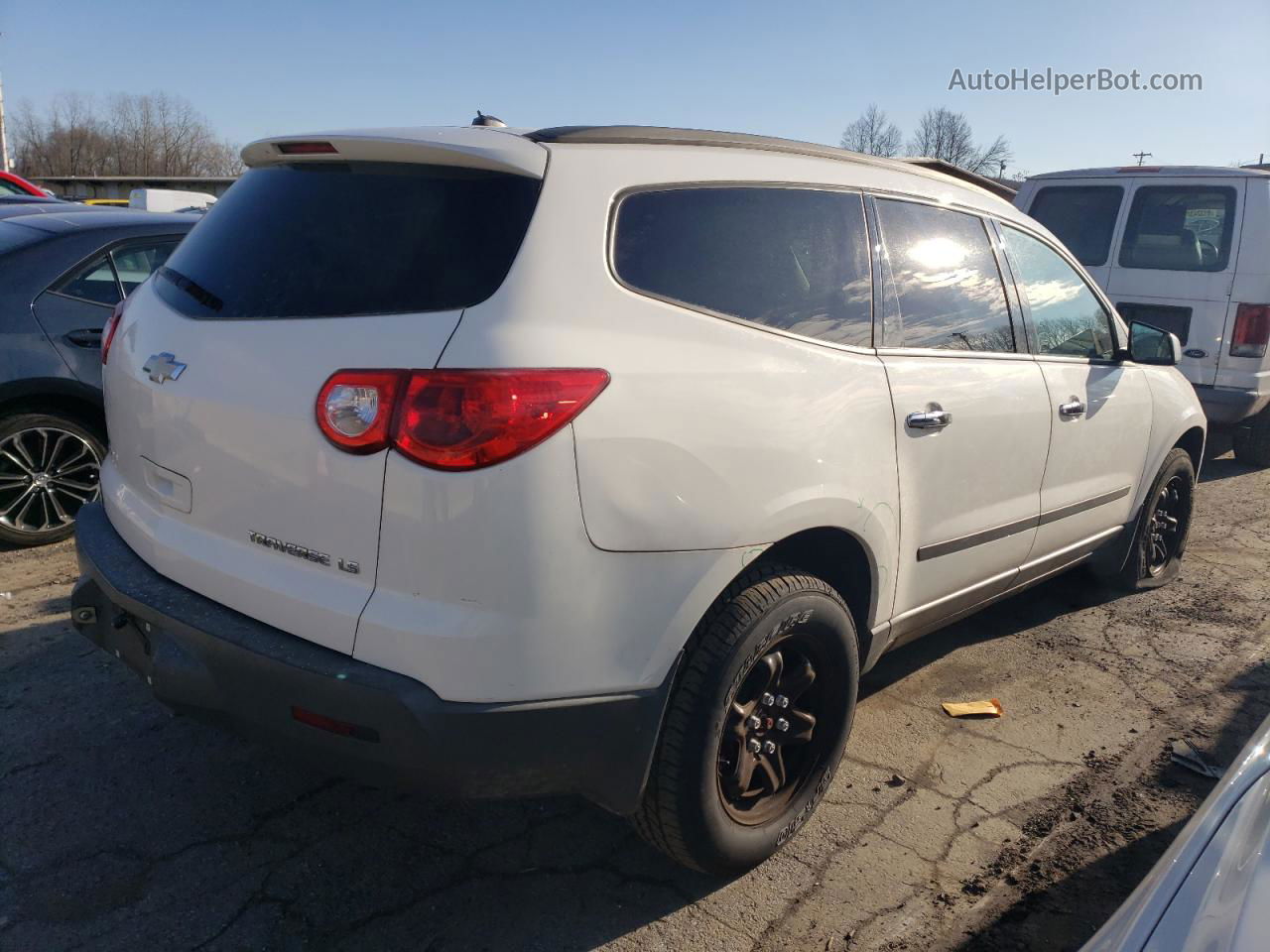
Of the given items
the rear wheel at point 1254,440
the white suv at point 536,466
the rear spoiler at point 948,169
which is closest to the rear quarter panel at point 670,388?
the white suv at point 536,466

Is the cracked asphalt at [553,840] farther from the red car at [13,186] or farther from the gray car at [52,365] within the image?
the red car at [13,186]

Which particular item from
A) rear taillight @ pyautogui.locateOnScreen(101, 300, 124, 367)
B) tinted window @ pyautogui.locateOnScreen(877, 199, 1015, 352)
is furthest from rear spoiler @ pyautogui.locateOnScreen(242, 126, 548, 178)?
tinted window @ pyautogui.locateOnScreen(877, 199, 1015, 352)

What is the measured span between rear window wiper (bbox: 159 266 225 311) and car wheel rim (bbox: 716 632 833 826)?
63.4 inches

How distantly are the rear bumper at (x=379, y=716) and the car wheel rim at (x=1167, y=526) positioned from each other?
3773 millimetres

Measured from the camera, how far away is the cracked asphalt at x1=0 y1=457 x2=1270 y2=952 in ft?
8.13

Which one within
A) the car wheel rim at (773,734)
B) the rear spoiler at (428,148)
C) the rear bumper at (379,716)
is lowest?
the car wheel rim at (773,734)

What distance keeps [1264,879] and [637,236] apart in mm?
1729

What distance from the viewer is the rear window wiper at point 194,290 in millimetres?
2510

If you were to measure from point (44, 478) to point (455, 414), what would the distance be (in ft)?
12.0

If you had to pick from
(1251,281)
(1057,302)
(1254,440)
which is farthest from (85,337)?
(1254,440)

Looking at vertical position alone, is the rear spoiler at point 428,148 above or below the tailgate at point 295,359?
above

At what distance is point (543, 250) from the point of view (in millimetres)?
2193

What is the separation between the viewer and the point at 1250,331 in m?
7.34

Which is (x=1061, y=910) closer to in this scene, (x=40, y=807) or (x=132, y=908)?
(x=132, y=908)
